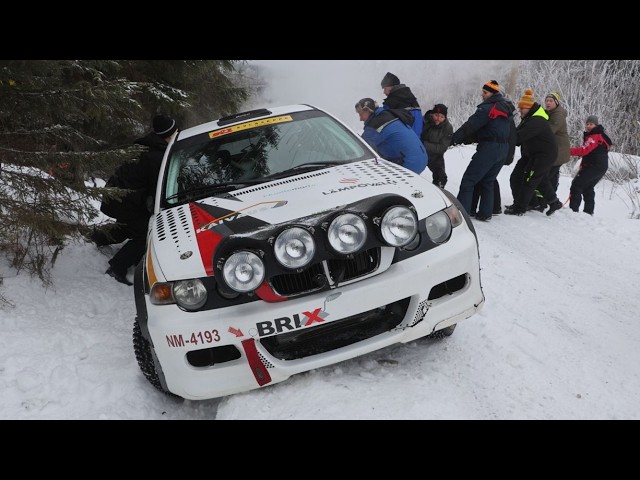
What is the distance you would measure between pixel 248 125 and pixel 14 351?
8.61ft

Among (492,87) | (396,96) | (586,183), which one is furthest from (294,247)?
(586,183)

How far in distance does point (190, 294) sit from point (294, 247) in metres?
0.69

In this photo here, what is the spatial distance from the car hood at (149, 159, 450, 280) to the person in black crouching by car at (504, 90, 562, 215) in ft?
14.0

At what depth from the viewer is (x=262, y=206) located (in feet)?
11.7

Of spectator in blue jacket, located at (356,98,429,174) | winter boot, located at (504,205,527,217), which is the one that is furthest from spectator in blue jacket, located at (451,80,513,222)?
spectator in blue jacket, located at (356,98,429,174)

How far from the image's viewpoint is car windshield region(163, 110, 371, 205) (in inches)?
166

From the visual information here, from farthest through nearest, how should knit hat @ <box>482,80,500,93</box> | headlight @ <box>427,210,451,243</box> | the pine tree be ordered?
knit hat @ <box>482,80,500,93</box>, the pine tree, headlight @ <box>427,210,451,243</box>

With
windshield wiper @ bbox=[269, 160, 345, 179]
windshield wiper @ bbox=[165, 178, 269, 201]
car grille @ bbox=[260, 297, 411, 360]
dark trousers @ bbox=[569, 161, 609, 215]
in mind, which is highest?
windshield wiper @ bbox=[269, 160, 345, 179]

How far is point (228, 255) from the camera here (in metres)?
2.90

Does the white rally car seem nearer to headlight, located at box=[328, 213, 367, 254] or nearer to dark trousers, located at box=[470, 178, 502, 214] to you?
headlight, located at box=[328, 213, 367, 254]

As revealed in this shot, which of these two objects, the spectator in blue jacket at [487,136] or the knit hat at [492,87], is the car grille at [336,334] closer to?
the spectator in blue jacket at [487,136]

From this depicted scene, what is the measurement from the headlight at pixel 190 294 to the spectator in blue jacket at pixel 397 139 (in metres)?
3.47

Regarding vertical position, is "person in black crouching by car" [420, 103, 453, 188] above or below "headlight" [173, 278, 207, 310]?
below

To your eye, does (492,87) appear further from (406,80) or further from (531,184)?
(406,80)
